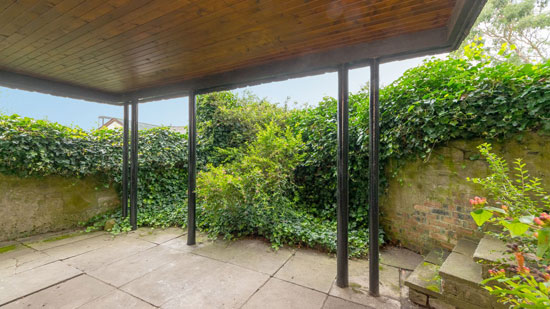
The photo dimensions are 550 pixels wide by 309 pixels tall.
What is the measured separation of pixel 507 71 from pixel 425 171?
138 centimetres

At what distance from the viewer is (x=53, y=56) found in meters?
2.55

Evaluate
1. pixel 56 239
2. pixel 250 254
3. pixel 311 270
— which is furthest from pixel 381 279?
pixel 56 239

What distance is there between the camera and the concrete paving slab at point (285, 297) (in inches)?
79.9

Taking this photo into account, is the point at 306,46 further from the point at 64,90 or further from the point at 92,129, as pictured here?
the point at 92,129

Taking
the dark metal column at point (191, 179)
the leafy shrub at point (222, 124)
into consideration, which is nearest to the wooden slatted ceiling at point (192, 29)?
the dark metal column at point (191, 179)

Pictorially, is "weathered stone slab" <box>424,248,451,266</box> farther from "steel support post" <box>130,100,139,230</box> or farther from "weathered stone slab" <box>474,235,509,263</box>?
"steel support post" <box>130,100,139,230</box>

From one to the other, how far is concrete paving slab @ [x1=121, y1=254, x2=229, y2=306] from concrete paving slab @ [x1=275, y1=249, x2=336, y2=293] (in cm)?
86

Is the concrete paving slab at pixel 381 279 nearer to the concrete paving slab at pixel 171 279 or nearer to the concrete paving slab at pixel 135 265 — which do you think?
the concrete paving slab at pixel 171 279

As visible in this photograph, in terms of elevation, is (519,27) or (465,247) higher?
(519,27)

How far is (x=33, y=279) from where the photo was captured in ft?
7.96

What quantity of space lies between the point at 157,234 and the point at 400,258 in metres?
3.92

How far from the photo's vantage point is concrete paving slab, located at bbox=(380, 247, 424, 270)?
2.73 meters

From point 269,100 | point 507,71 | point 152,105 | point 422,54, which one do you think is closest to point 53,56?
point 152,105

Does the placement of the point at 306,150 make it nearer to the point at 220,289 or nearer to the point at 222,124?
the point at 222,124
